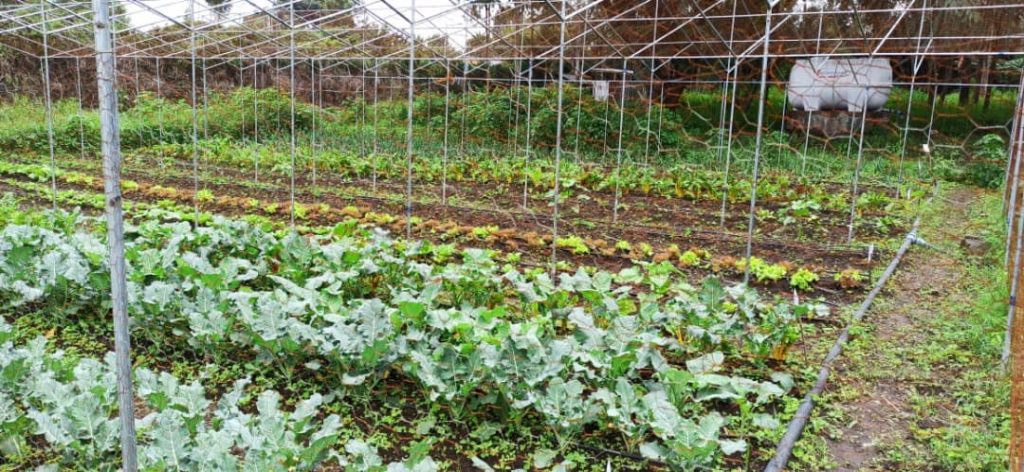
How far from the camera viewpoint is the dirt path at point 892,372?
3.64 metres

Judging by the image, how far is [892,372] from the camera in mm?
4504

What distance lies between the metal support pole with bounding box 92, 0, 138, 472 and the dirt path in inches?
115

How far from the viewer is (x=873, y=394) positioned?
13.8 feet

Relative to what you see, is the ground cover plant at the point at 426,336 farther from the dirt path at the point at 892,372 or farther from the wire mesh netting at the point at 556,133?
the dirt path at the point at 892,372

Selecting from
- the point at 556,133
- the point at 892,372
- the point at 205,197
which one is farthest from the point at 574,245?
the point at 556,133

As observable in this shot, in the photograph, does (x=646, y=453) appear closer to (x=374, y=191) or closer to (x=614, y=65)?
(x=374, y=191)

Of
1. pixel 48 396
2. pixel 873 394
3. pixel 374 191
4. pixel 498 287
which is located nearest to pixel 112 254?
pixel 48 396

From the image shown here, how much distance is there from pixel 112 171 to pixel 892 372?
13.9 ft

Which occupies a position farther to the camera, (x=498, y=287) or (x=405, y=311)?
(x=498, y=287)

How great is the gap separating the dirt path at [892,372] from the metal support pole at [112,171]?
2917mm

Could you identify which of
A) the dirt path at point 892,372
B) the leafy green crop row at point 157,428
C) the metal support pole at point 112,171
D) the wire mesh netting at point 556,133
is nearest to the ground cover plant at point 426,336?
the leafy green crop row at point 157,428

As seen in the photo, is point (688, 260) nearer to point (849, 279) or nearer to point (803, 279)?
point (803, 279)

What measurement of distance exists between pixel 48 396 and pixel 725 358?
139 inches

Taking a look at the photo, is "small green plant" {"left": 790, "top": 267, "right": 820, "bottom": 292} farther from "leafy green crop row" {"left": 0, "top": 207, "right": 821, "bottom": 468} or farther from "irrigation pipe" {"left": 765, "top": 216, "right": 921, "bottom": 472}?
"leafy green crop row" {"left": 0, "top": 207, "right": 821, "bottom": 468}
